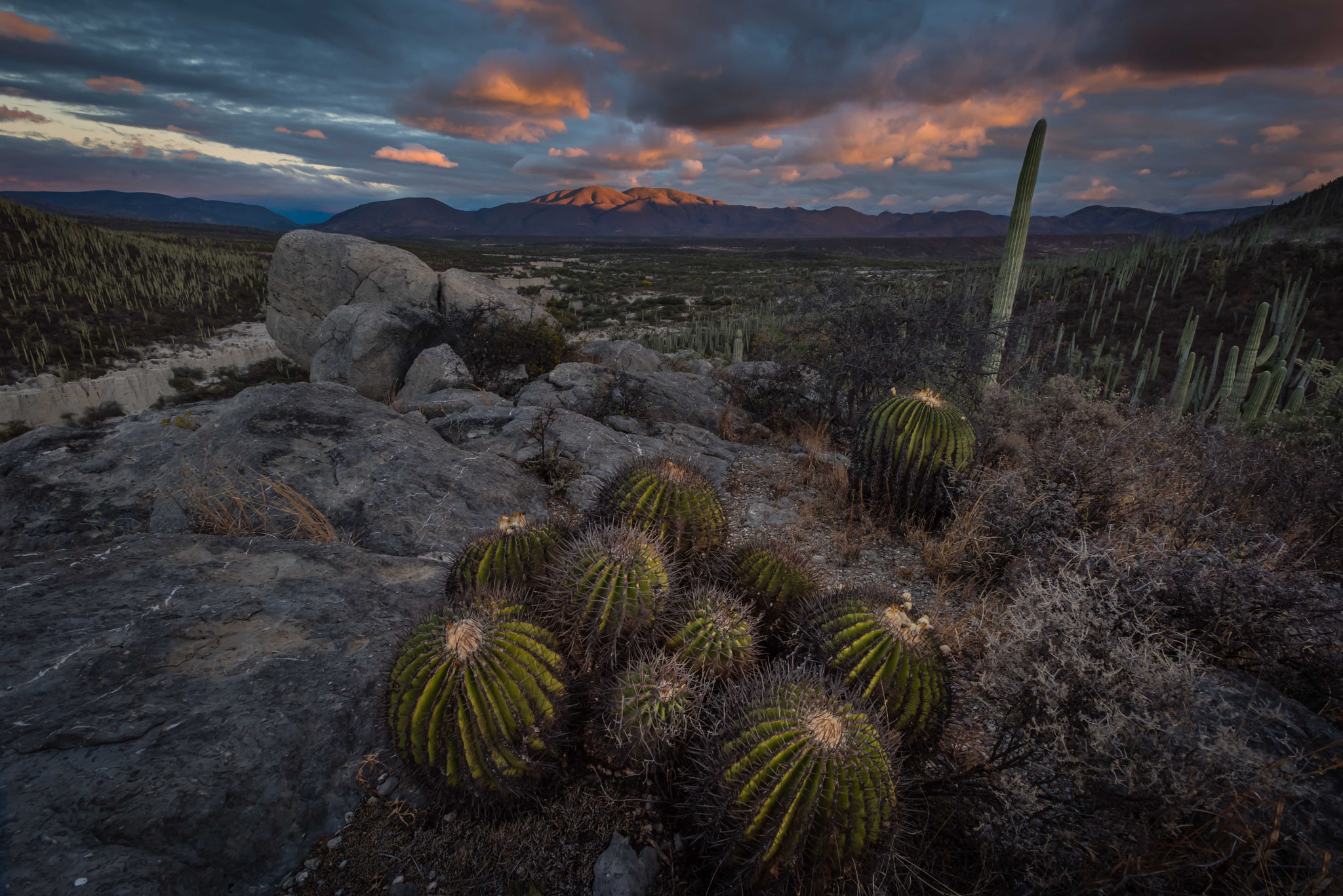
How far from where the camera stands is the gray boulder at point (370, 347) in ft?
42.5

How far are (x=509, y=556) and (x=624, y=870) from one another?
1475 mm

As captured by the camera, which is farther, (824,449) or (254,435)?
(824,449)

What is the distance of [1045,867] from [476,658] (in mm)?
2246

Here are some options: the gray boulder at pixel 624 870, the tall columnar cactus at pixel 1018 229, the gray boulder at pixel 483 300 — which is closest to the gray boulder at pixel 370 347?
the gray boulder at pixel 483 300

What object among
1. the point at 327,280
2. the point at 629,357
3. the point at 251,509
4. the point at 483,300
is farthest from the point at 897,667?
the point at 327,280

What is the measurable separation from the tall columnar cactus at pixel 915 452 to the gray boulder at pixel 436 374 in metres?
8.43

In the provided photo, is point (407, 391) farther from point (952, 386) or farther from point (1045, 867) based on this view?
point (1045, 867)

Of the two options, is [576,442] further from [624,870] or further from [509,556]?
[624,870]

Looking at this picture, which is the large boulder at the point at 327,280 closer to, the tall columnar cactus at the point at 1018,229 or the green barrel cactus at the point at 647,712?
the tall columnar cactus at the point at 1018,229

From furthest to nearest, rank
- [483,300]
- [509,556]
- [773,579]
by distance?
[483,300] < [773,579] < [509,556]

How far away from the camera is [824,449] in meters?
8.03

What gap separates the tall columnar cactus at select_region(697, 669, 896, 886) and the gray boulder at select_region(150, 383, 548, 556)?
2.75 metres

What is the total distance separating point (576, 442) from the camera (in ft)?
22.1

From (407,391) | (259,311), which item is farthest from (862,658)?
(259,311)
